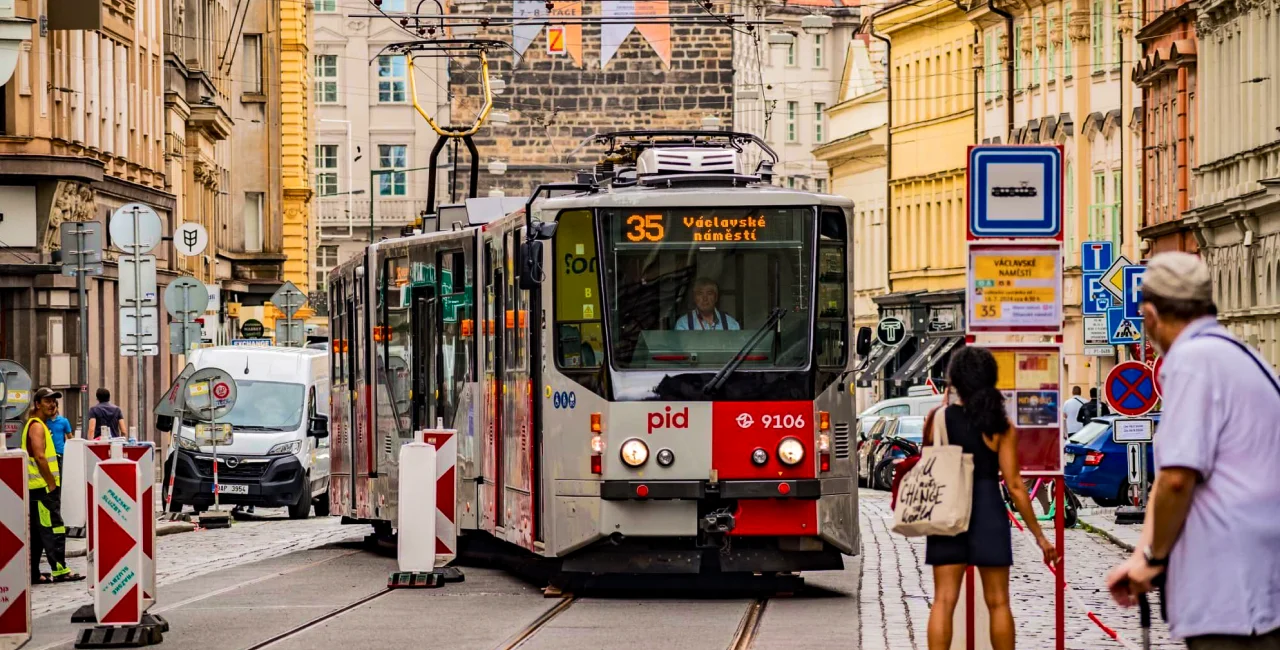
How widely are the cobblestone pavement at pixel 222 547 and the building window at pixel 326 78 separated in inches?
2763

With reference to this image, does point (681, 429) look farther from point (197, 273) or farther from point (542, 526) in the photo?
point (197, 273)

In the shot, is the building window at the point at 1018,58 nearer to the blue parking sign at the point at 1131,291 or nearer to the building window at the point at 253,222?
the building window at the point at 253,222

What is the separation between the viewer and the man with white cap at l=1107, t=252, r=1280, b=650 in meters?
7.01

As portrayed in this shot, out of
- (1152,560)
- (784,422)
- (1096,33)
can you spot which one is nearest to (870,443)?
(1096,33)

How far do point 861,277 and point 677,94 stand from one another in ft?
29.3

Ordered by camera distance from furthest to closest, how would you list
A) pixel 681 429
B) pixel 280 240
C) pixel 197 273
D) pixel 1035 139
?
pixel 280 240 → pixel 1035 139 → pixel 197 273 → pixel 681 429

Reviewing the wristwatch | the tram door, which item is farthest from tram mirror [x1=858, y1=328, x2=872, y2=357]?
the wristwatch

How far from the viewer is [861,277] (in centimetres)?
8738

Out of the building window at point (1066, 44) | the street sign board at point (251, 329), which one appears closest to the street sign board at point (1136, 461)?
the street sign board at point (251, 329)

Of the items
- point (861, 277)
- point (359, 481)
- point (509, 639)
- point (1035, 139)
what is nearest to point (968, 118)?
point (1035, 139)

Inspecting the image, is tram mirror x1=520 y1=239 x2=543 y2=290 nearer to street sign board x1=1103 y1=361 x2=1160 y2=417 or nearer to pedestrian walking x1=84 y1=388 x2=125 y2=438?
street sign board x1=1103 y1=361 x2=1160 y2=417

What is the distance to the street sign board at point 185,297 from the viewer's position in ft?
110

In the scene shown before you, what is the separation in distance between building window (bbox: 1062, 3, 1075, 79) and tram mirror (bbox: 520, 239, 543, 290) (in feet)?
148

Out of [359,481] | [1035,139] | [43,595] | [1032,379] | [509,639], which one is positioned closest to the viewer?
[1032,379]
